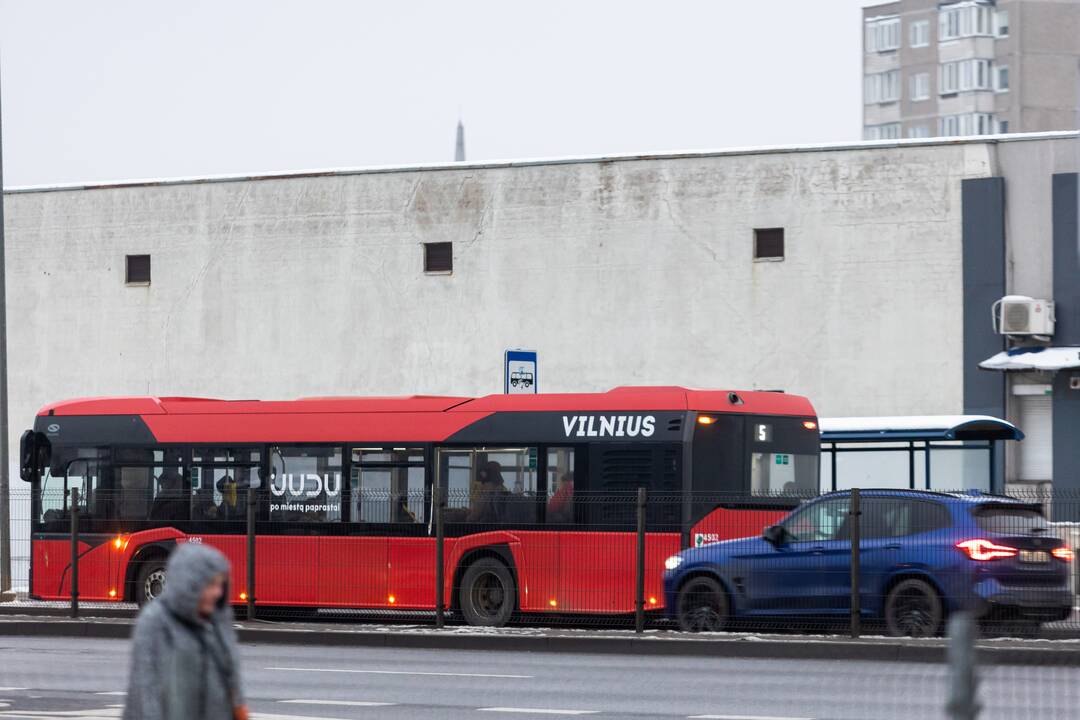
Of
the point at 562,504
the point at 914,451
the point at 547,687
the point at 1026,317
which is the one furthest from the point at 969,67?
the point at 547,687

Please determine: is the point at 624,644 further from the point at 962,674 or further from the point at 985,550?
the point at 962,674

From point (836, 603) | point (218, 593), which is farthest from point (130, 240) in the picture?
point (218, 593)

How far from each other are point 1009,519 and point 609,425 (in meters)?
5.94

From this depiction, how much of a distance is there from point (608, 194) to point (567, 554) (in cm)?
1704

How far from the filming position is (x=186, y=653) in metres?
7.05

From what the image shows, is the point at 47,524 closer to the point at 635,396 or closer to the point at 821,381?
the point at 635,396

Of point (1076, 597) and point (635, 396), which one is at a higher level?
point (635, 396)

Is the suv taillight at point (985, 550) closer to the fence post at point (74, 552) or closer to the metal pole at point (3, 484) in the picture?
the fence post at point (74, 552)

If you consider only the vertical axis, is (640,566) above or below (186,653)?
below

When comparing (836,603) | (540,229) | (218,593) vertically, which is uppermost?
(540,229)

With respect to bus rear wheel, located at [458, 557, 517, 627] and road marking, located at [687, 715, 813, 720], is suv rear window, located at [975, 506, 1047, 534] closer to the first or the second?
road marking, located at [687, 715, 813, 720]

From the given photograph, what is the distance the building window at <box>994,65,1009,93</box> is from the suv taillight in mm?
117659

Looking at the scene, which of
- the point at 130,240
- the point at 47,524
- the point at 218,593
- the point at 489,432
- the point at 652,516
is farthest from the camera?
the point at 130,240

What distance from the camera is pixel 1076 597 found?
18.4 metres
